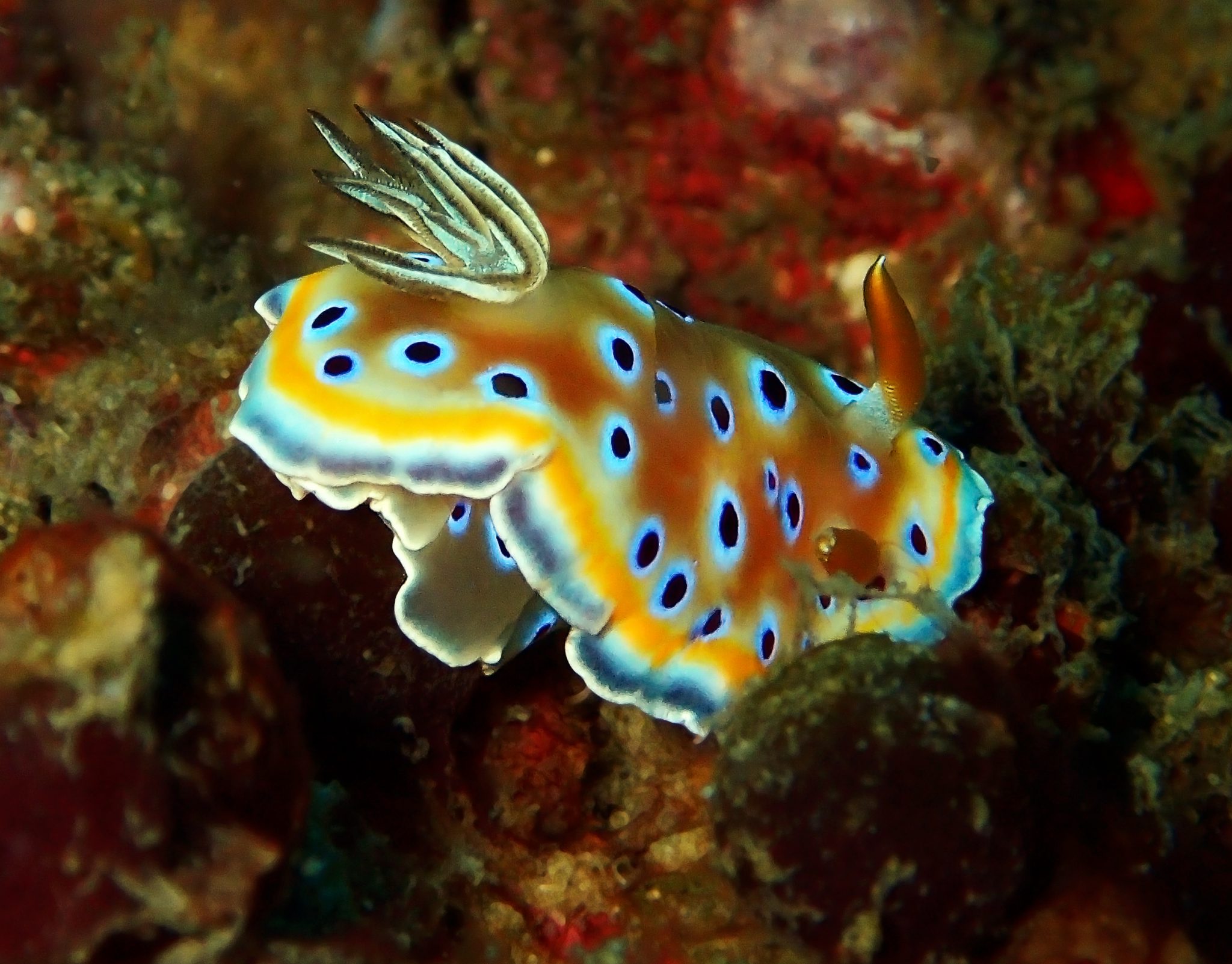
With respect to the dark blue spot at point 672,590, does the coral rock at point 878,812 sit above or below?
above

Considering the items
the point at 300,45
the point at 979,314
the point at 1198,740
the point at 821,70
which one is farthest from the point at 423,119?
the point at 1198,740

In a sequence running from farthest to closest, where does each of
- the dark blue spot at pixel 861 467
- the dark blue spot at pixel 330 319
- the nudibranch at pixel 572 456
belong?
1. the dark blue spot at pixel 861 467
2. the dark blue spot at pixel 330 319
3. the nudibranch at pixel 572 456

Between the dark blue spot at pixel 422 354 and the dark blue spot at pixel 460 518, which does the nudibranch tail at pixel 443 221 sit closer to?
the dark blue spot at pixel 422 354

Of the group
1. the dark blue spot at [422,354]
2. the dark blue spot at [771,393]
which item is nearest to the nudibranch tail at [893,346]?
the dark blue spot at [771,393]

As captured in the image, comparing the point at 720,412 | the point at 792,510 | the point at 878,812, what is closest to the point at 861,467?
the point at 792,510

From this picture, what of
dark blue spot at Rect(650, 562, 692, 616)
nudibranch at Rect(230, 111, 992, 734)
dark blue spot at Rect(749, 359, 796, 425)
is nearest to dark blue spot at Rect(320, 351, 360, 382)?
nudibranch at Rect(230, 111, 992, 734)
